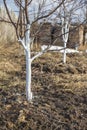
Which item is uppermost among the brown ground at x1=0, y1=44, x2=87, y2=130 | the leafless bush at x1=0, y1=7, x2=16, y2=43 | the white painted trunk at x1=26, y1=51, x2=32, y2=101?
the leafless bush at x1=0, y1=7, x2=16, y2=43

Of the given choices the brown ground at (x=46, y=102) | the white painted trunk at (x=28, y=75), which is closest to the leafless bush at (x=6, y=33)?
the brown ground at (x=46, y=102)

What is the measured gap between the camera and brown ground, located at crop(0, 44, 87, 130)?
14.8 ft

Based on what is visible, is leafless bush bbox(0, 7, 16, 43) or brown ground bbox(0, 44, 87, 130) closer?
brown ground bbox(0, 44, 87, 130)

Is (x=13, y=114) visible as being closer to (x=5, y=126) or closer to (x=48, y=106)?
(x=5, y=126)

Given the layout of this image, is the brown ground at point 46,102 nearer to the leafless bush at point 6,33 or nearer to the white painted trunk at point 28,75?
the white painted trunk at point 28,75

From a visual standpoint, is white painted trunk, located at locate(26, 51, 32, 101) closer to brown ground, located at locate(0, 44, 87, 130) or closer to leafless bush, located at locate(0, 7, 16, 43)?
brown ground, located at locate(0, 44, 87, 130)

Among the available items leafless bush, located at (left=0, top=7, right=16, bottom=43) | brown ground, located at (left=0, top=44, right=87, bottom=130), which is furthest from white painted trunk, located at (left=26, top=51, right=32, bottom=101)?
leafless bush, located at (left=0, top=7, right=16, bottom=43)

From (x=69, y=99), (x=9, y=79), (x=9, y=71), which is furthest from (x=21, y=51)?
(x=69, y=99)

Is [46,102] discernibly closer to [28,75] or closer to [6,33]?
[28,75]

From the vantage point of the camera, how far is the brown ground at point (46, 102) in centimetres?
452

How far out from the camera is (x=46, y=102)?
5309 millimetres

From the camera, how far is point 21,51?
12.8 meters

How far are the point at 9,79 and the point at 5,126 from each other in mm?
3193

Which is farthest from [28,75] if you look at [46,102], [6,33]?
[6,33]
